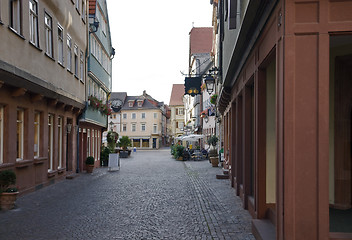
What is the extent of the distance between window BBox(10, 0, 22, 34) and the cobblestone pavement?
4.82 meters

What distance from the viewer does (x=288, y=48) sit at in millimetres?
4793

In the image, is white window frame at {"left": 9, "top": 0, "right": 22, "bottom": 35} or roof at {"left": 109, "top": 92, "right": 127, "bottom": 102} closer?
white window frame at {"left": 9, "top": 0, "right": 22, "bottom": 35}

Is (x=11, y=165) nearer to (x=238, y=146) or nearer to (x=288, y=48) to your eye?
(x=238, y=146)

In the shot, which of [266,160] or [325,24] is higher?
[325,24]

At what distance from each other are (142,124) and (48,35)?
69.7m

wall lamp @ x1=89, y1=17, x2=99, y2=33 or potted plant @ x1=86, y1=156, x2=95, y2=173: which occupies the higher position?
wall lamp @ x1=89, y1=17, x2=99, y2=33

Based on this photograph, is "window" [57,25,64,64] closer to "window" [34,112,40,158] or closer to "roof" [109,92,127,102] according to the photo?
"window" [34,112,40,158]

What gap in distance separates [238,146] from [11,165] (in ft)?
21.0

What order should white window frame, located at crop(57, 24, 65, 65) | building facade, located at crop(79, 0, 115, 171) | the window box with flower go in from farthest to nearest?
building facade, located at crop(79, 0, 115, 171)
the window box with flower
white window frame, located at crop(57, 24, 65, 65)

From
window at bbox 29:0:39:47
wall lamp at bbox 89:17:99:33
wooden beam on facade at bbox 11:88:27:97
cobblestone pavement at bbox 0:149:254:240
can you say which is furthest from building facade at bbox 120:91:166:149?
wooden beam on facade at bbox 11:88:27:97

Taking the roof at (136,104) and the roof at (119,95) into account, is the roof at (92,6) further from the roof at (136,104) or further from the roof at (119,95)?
the roof at (119,95)

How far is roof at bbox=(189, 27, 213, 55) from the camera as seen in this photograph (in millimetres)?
58344

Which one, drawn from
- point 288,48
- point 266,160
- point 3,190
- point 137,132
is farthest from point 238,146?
point 137,132

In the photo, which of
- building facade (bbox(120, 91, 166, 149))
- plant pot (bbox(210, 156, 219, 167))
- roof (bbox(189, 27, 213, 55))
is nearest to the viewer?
plant pot (bbox(210, 156, 219, 167))
